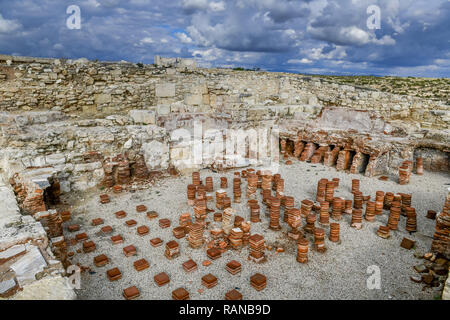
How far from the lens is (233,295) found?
446 cm

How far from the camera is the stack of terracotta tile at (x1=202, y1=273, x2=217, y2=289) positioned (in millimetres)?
4707

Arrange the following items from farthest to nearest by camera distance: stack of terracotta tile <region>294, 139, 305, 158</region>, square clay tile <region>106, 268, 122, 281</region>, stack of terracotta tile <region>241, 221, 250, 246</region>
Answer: stack of terracotta tile <region>294, 139, 305, 158</region>
stack of terracotta tile <region>241, 221, 250, 246</region>
square clay tile <region>106, 268, 122, 281</region>

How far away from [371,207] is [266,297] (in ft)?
12.0

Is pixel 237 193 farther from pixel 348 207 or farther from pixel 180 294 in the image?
pixel 180 294

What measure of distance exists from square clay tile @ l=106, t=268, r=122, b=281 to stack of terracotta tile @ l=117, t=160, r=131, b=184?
397cm

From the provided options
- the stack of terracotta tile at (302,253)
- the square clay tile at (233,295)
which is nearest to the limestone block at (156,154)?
the stack of terracotta tile at (302,253)

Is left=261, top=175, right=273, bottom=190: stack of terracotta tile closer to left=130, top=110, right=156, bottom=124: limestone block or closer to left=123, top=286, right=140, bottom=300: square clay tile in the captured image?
left=130, top=110, right=156, bottom=124: limestone block

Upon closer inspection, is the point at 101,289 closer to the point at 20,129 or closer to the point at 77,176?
the point at 77,176

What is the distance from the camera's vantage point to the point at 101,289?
15.3ft

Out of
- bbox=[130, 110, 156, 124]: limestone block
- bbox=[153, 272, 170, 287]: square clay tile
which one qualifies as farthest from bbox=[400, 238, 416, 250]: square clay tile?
bbox=[130, 110, 156, 124]: limestone block

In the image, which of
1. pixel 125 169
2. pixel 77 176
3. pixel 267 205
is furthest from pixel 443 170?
pixel 77 176

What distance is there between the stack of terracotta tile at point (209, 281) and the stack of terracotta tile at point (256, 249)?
91 cm

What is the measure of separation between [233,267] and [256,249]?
0.61 m
